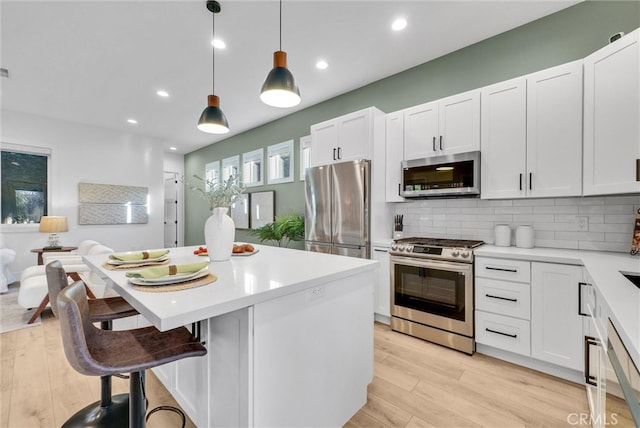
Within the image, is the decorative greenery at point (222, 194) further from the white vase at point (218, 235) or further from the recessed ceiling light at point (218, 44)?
the recessed ceiling light at point (218, 44)

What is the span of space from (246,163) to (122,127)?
104 inches

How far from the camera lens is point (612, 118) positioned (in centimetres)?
197

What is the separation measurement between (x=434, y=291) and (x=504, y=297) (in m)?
0.55

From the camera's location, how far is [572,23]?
2.43 metres

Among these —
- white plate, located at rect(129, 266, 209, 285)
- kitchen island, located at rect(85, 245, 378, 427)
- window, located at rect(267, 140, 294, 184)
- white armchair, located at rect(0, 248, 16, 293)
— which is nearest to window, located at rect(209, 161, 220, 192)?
window, located at rect(267, 140, 294, 184)

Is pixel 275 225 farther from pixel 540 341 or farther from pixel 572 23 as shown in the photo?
pixel 572 23

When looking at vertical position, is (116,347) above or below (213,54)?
below

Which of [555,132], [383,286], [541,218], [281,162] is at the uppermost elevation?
[281,162]

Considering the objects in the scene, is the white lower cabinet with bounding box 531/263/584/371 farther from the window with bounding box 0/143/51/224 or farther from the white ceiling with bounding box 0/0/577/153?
the window with bounding box 0/143/51/224

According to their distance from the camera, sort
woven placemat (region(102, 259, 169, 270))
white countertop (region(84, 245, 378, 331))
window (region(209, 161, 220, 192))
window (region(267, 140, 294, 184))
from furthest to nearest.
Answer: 1. window (region(209, 161, 220, 192))
2. window (region(267, 140, 294, 184))
3. woven placemat (region(102, 259, 169, 270))
4. white countertop (region(84, 245, 378, 331))

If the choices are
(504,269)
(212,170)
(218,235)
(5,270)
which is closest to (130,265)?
(218,235)

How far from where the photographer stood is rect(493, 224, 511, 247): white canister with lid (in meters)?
2.62

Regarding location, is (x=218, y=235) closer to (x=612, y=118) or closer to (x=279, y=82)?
(x=279, y=82)

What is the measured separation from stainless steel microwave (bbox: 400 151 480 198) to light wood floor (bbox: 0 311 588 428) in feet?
4.94
